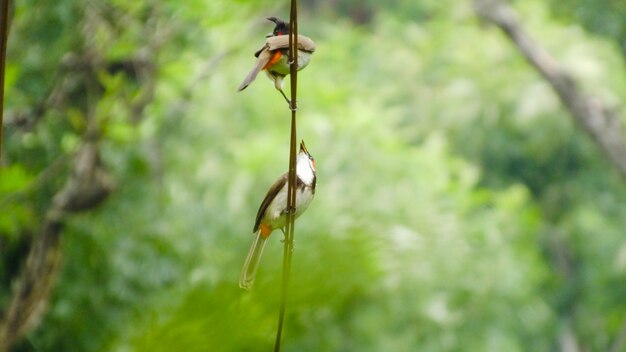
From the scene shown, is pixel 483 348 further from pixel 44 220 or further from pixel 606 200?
pixel 606 200

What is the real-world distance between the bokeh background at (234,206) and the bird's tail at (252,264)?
0.9 inches

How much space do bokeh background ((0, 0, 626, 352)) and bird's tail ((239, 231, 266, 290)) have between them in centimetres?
2

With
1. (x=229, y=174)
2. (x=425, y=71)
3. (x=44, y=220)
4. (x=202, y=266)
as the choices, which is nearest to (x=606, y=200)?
(x=425, y=71)

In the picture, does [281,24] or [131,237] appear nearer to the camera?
[281,24]

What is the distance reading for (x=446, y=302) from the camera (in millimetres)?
8672

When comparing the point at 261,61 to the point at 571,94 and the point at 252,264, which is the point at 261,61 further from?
the point at 571,94

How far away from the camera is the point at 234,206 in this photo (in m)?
8.16

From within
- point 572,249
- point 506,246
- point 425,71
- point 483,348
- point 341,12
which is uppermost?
point 341,12

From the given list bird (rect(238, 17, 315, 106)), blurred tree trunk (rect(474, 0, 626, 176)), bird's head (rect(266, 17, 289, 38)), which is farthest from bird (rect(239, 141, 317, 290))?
blurred tree trunk (rect(474, 0, 626, 176))

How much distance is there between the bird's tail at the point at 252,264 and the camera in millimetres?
1573

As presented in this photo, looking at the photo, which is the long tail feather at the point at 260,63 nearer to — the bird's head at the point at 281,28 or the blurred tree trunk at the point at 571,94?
the bird's head at the point at 281,28

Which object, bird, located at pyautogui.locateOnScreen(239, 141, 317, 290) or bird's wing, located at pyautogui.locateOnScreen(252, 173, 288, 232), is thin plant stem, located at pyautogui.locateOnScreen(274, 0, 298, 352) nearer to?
bird, located at pyautogui.locateOnScreen(239, 141, 317, 290)

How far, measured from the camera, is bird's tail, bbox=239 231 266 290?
5.16 feet

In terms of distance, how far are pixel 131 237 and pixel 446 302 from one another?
2491 mm
